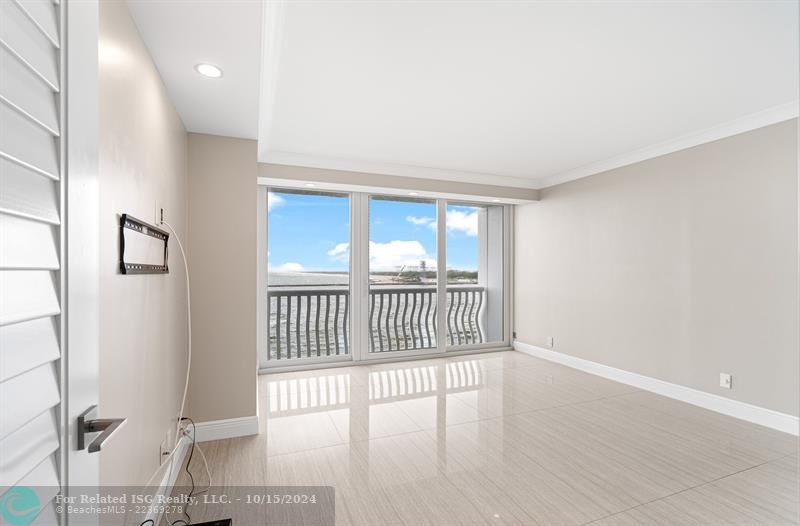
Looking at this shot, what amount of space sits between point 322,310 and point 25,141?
4.34 meters

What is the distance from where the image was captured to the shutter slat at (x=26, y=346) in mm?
506

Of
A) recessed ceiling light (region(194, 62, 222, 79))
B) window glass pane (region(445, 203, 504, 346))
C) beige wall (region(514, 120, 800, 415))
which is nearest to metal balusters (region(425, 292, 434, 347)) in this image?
window glass pane (region(445, 203, 504, 346))

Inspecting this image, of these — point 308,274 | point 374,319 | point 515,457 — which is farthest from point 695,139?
point 308,274

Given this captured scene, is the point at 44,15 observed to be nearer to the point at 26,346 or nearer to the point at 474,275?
the point at 26,346

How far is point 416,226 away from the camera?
5.20m

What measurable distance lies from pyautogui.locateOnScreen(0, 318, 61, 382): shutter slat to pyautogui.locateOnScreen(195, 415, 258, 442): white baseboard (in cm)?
245

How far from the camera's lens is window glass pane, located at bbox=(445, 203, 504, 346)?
18.1 ft

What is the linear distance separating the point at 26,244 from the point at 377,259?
442 centimetres

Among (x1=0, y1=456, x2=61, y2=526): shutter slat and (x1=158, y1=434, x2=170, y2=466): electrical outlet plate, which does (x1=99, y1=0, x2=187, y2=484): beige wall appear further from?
(x1=0, y1=456, x2=61, y2=526): shutter slat

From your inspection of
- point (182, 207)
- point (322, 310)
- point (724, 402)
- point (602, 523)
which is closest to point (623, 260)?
point (724, 402)

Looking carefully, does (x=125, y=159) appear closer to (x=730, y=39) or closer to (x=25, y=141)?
(x=25, y=141)

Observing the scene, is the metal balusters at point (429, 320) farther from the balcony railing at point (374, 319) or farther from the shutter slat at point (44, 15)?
the shutter slat at point (44, 15)

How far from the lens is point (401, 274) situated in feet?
16.8

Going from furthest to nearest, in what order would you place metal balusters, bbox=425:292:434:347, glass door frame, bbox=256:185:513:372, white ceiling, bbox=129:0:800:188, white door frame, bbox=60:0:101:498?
metal balusters, bbox=425:292:434:347
glass door frame, bbox=256:185:513:372
white ceiling, bbox=129:0:800:188
white door frame, bbox=60:0:101:498
